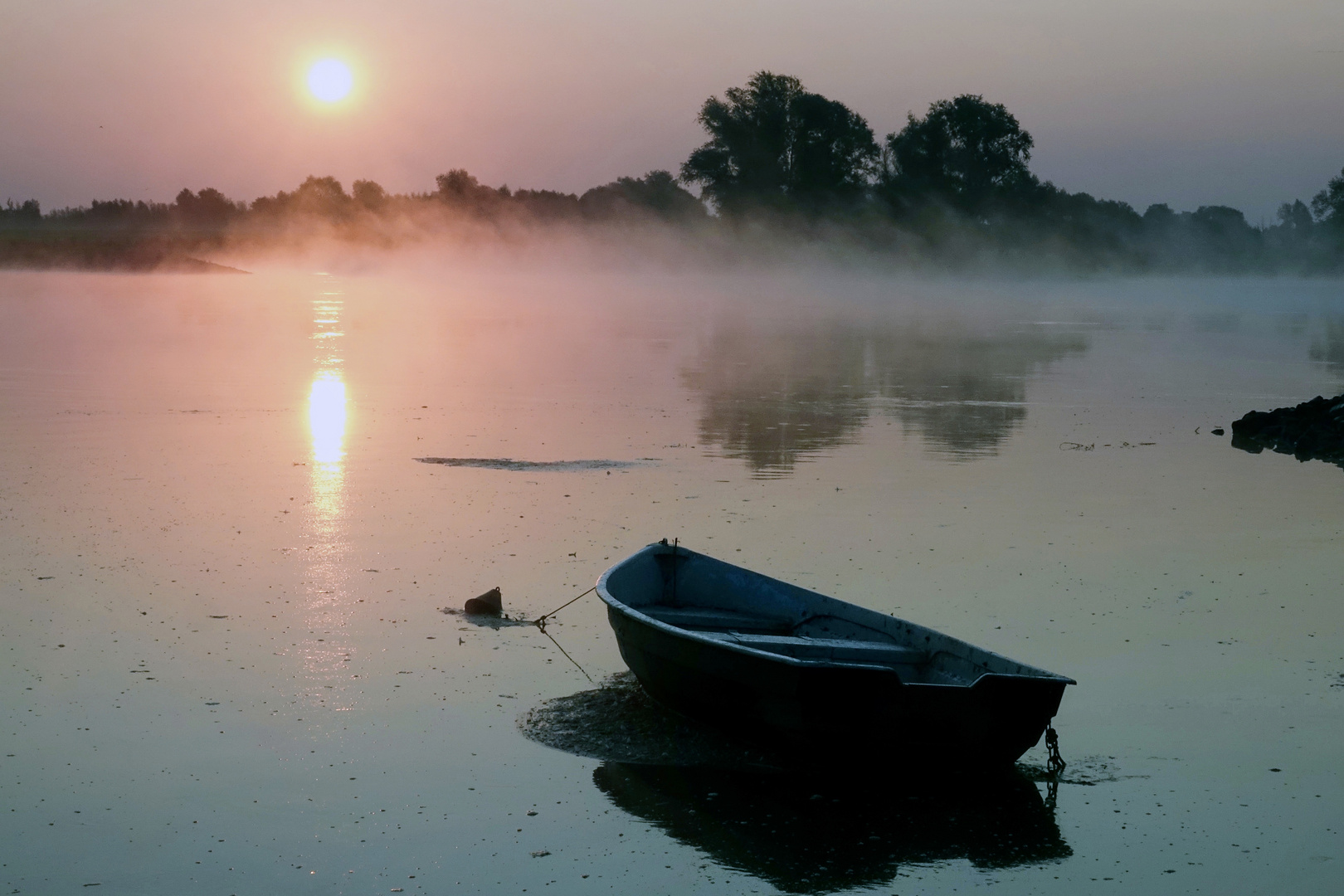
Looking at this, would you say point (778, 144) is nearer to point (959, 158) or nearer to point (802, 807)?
point (959, 158)

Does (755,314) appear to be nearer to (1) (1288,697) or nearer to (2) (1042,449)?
(2) (1042,449)

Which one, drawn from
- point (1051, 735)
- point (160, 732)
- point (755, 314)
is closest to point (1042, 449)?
point (1051, 735)

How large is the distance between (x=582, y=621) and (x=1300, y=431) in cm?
1442

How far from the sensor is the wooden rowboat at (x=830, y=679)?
23.2ft

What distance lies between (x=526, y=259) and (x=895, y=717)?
11844 centimetres

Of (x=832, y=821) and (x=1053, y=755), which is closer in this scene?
(x=832, y=821)

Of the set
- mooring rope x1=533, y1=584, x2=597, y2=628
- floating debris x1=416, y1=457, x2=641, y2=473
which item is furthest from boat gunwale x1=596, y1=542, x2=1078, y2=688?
floating debris x1=416, y1=457, x2=641, y2=473

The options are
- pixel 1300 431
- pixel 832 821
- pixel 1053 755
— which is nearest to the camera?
pixel 832 821

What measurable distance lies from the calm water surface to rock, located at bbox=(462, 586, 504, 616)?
1.14 feet

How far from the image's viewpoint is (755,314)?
6200 centimetres

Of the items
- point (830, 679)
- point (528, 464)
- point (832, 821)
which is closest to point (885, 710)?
point (830, 679)

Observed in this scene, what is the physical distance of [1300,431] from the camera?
20.8 metres

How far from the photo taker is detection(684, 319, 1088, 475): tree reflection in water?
20.2 m

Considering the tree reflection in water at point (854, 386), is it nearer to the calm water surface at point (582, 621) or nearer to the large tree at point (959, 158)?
the calm water surface at point (582, 621)
